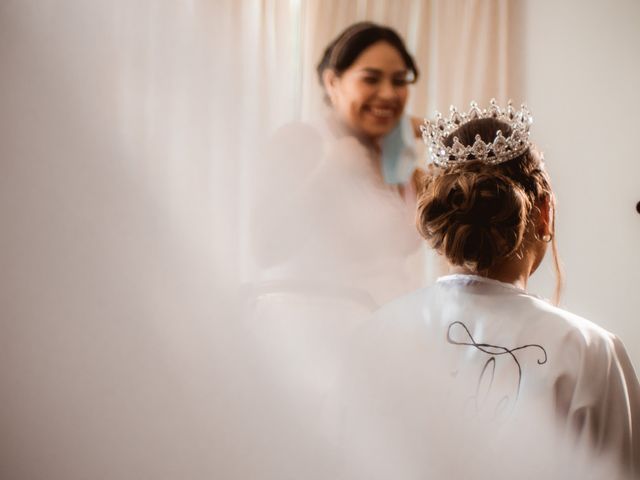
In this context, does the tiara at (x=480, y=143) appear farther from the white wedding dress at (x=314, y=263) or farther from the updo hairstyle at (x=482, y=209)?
the white wedding dress at (x=314, y=263)

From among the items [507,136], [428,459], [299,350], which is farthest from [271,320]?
[507,136]

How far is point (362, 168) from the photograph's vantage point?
5.90 feet

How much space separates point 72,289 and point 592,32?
61.8 inches

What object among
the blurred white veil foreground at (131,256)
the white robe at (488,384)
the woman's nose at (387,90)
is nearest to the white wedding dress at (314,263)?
the blurred white veil foreground at (131,256)

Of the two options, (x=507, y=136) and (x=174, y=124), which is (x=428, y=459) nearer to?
(x=507, y=136)

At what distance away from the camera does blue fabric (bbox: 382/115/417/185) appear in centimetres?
181

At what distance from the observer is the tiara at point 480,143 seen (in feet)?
3.73

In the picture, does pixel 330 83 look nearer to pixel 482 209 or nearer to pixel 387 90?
pixel 387 90

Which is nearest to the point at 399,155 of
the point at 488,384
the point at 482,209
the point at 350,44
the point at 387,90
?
the point at 387,90

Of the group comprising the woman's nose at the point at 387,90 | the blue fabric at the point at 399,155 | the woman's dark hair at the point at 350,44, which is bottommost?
the blue fabric at the point at 399,155

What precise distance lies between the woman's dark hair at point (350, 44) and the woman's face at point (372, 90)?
0.04 ft

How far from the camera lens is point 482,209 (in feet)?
3.56

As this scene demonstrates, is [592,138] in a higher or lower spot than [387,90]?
lower

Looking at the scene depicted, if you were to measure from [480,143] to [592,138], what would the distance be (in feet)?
3.38
